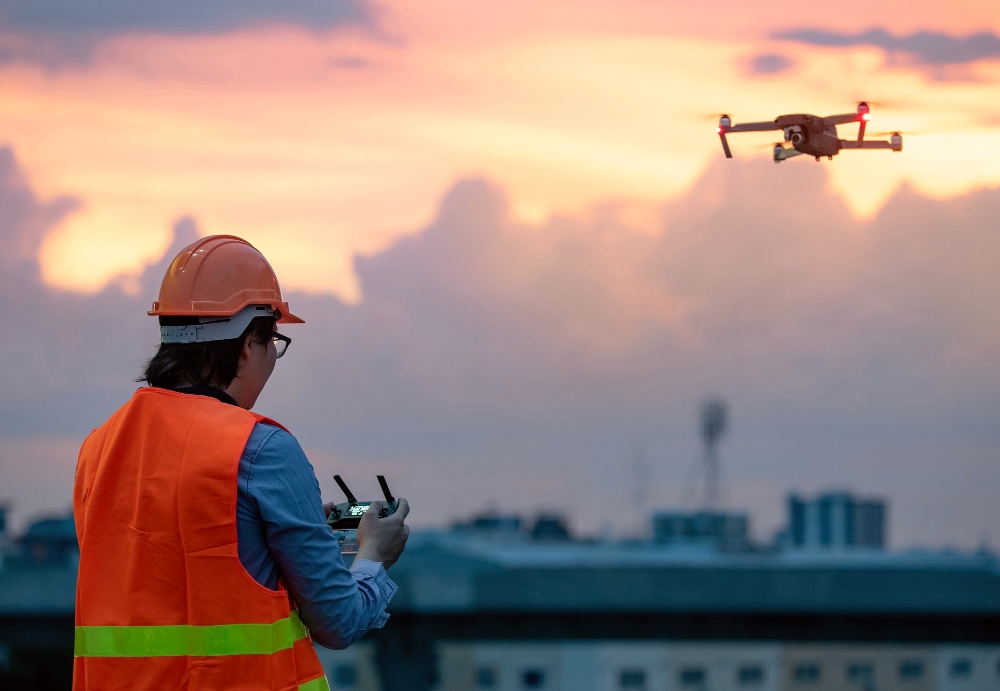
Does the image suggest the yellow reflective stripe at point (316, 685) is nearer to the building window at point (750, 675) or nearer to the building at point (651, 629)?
the building at point (651, 629)

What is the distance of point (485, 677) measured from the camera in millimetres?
8055

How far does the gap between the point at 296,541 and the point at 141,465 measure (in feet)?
1.11

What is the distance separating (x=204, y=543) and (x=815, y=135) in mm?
1914

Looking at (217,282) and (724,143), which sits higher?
(724,143)

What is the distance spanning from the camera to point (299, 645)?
2.40 meters

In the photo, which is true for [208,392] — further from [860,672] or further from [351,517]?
[860,672]

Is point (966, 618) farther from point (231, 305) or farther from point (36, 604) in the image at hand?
point (231, 305)

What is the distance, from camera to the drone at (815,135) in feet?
10.6

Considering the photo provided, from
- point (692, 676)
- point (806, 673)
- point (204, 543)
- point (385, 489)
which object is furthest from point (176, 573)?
point (806, 673)

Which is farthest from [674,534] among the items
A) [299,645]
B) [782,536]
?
[299,645]

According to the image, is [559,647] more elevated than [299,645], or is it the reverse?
[299,645]

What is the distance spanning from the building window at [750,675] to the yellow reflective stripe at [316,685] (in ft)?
20.1

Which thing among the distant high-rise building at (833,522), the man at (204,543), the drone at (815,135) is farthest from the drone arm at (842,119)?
the distant high-rise building at (833,522)

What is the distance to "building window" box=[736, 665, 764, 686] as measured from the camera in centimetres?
809
